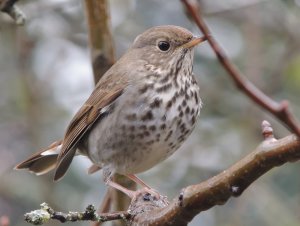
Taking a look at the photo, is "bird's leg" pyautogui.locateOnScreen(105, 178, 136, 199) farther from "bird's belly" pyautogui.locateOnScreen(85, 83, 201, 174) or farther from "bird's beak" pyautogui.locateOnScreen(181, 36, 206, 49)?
"bird's beak" pyautogui.locateOnScreen(181, 36, 206, 49)

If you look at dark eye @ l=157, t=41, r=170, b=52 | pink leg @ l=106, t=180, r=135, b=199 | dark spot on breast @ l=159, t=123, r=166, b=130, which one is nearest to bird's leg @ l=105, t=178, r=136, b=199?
pink leg @ l=106, t=180, r=135, b=199

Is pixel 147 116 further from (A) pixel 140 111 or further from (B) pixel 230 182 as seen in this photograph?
(B) pixel 230 182

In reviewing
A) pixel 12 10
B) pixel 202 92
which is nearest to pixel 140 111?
pixel 12 10

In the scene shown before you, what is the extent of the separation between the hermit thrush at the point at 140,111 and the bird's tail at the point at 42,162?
1cm

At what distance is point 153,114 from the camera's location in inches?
164

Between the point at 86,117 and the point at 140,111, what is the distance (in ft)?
2.37

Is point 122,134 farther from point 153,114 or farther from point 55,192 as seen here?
point 55,192

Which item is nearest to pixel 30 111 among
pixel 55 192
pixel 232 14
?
pixel 55 192

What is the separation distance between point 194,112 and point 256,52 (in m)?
1.96

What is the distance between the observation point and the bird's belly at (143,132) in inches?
164

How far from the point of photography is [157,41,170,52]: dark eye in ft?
15.4

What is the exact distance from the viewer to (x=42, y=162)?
16.5 feet

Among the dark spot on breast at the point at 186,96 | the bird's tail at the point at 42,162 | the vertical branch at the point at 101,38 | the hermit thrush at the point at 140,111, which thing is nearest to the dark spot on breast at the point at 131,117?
the hermit thrush at the point at 140,111

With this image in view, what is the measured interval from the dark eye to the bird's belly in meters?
0.51
